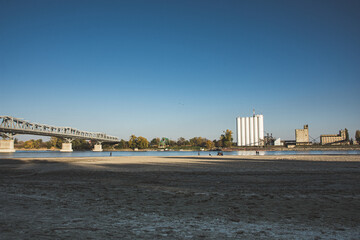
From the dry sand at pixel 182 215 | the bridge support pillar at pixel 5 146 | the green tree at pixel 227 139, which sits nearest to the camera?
the dry sand at pixel 182 215

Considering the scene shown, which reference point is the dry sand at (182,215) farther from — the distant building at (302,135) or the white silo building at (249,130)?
the distant building at (302,135)

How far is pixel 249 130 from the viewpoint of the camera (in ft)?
646

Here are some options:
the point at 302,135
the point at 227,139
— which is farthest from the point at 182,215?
the point at 302,135

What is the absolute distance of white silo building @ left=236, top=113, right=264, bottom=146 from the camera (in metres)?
194

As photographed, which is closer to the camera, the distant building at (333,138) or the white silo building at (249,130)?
the distant building at (333,138)

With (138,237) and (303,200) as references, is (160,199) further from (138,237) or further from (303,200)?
(303,200)

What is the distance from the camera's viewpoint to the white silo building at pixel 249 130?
193875mm

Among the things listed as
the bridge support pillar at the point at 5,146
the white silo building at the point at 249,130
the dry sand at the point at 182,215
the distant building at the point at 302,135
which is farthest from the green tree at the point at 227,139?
the dry sand at the point at 182,215

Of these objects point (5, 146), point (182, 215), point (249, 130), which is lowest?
point (5, 146)

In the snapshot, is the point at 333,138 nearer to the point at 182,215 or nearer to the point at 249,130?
the point at 249,130

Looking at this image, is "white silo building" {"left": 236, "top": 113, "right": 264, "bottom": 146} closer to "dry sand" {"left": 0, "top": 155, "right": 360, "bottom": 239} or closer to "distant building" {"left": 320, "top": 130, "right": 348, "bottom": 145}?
"distant building" {"left": 320, "top": 130, "right": 348, "bottom": 145}

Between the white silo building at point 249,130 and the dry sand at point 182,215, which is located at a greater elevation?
the white silo building at point 249,130

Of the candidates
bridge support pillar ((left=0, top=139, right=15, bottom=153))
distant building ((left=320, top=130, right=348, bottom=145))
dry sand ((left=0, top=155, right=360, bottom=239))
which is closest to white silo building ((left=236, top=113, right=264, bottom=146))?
distant building ((left=320, top=130, right=348, bottom=145))

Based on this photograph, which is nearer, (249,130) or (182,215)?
(182,215)
